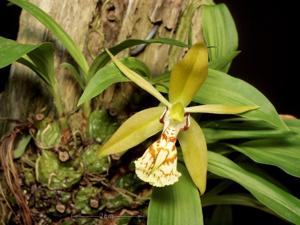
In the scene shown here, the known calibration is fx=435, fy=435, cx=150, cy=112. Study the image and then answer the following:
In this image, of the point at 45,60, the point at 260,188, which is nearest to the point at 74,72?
the point at 45,60

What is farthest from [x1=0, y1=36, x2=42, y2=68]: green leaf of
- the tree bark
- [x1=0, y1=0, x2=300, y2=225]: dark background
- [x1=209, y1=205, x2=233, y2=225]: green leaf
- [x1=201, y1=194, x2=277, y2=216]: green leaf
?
[x1=0, y1=0, x2=300, y2=225]: dark background

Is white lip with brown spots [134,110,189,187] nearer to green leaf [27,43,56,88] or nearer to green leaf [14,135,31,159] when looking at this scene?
green leaf [27,43,56,88]

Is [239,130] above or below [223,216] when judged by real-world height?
above

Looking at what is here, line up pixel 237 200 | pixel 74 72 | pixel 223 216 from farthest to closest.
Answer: pixel 223 216 < pixel 237 200 < pixel 74 72

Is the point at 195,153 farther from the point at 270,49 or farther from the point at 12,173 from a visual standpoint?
the point at 270,49

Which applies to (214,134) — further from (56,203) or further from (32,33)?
(32,33)

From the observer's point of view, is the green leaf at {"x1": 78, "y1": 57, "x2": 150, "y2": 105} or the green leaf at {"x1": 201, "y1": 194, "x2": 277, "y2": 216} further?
the green leaf at {"x1": 201, "y1": 194, "x2": 277, "y2": 216}

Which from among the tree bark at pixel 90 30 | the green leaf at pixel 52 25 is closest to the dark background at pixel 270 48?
the tree bark at pixel 90 30
